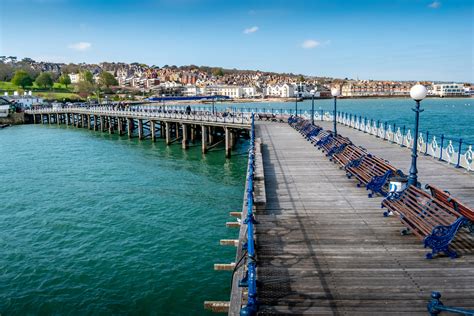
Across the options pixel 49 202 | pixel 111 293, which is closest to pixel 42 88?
pixel 49 202

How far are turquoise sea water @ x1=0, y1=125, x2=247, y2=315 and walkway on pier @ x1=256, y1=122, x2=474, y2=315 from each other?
3.82 m

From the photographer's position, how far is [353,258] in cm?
641

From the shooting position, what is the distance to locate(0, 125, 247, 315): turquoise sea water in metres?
10.6

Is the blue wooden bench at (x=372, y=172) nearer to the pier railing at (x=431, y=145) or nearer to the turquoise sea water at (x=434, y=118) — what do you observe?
the pier railing at (x=431, y=145)

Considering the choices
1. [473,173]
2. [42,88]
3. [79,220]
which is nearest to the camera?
[473,173]

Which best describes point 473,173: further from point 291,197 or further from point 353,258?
point 353,258

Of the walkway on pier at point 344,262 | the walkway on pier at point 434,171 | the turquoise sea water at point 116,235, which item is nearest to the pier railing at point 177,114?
the turquoise sea water at point 116,235

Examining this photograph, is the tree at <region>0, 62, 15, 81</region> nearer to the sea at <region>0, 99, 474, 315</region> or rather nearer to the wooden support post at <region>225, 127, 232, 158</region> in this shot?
the sea at <region>0, 99, 474, 315</region>

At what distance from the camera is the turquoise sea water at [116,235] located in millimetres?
10617

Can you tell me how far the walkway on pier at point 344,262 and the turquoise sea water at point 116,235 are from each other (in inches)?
150

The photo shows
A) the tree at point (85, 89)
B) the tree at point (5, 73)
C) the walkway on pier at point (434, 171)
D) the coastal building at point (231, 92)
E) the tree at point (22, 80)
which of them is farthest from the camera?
the coastal building at point (231, 92)

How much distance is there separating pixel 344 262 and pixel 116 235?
11072 millimetres

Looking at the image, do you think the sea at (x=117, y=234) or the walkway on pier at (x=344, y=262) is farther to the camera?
the sea at (x=117, y=234)

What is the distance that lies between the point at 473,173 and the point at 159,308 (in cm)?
1075
